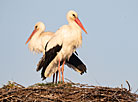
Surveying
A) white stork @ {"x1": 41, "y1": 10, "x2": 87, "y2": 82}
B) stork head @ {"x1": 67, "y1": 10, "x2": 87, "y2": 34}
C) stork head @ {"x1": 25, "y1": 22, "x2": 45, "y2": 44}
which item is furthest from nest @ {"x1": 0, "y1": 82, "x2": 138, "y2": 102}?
stork head @ {"x1": 25, "y1": 22, "x2": 45, "y2": 44}

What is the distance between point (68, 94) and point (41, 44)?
3569mm

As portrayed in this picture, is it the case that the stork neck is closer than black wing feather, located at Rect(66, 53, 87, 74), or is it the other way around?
the stork neck

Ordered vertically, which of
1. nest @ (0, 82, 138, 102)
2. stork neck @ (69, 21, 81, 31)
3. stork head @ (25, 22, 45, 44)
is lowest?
nest @ (0, 82, 138, 102)

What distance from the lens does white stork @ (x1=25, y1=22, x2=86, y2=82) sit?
10711mm

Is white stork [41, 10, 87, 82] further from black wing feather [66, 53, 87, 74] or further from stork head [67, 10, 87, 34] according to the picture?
black wing feather [66, 53, 87, 74]

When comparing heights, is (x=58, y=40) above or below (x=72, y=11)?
below

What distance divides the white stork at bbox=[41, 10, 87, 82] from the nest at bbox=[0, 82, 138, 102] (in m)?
2.11

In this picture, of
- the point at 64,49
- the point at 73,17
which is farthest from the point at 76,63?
the point at 73,17

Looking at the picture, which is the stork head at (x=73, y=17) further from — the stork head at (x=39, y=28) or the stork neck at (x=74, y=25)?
the stork head at (x=39, y=28)

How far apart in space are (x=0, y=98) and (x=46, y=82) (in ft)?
5.10

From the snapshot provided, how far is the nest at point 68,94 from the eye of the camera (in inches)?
318

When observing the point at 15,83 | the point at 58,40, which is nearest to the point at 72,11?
the point at 58,40

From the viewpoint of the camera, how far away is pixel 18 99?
26.7ft

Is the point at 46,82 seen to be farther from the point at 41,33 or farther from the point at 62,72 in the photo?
the point at 41,33
